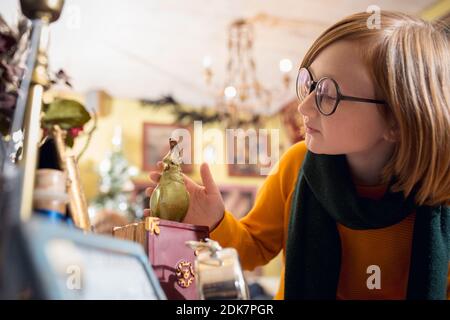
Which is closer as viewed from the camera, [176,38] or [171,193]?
[171,193]

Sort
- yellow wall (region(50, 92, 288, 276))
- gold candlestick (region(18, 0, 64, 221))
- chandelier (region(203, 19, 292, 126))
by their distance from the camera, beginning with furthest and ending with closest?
1. yellow wall (region(50, 92, 288, 276))
2. chandelier (region(203, 19, 292, 126))
3. gold candlestick (region(18, 0, 64, 221))

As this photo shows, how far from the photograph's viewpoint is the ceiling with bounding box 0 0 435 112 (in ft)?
12.2

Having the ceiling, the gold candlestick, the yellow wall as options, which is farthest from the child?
the yellow wall

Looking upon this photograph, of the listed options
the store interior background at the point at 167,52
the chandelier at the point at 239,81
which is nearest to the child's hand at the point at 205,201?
the store interior background at the point at 167,52

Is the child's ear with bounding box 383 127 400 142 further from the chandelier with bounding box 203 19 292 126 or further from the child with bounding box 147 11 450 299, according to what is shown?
the chandelier with bounding box 203 19 292 126

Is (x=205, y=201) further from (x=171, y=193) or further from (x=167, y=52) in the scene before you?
(x=167, y=52)

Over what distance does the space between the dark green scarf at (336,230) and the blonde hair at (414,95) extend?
0.13ft

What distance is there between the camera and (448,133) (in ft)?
2.09

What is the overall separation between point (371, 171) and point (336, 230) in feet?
0.38

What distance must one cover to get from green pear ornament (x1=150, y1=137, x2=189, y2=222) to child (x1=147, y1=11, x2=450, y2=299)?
0.18 ft

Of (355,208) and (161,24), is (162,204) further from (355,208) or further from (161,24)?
(161,24)

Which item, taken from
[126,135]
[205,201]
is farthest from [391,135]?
[126,135]

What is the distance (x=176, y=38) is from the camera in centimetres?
428

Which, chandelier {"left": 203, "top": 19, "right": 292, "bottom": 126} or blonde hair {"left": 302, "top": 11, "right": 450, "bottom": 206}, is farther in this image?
chandelier {"left": 203, "top": 19, "right": 292, "bottom": 126}
